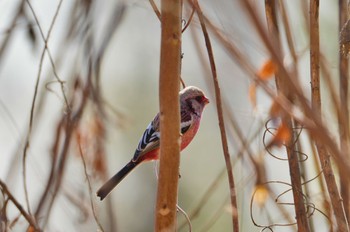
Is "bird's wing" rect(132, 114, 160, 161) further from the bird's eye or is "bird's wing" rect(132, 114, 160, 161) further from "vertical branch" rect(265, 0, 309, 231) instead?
"vertical branch" rect(265, 0, 309, 231)

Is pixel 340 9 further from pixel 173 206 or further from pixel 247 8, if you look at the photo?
pixel 247 8

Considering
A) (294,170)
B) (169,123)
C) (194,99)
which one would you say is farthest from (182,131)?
(169,123)

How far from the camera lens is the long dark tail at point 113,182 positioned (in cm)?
354

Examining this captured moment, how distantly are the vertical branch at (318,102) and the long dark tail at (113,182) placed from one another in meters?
1.10

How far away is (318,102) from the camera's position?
2457 millimetres

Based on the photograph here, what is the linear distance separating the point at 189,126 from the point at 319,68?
5.84ft

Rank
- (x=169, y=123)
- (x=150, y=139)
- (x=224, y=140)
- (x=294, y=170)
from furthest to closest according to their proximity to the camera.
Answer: (x=150, y=139) → (x=294, y=170) → (x=224, y=140) → (x=169, y=123)

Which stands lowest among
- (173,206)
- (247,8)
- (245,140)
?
(173,206)

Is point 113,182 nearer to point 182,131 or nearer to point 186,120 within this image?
point 182,131

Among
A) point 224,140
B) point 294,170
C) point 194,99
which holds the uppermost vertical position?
point 194,99

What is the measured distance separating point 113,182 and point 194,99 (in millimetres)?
878

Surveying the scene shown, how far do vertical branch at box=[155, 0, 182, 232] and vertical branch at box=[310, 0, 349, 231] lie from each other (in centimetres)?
59

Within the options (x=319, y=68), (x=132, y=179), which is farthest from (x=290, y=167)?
(x=132, y=179)

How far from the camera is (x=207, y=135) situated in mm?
6605
